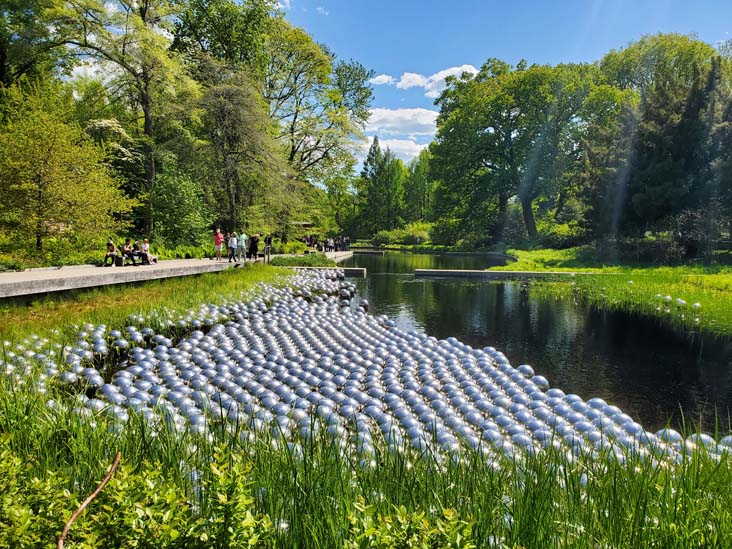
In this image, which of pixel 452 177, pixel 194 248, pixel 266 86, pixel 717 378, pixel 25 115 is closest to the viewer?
pixel 717 378

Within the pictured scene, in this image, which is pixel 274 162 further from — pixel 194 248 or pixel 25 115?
pixel 25 115

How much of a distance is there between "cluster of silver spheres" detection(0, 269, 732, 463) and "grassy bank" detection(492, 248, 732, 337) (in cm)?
688

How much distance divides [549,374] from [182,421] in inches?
230

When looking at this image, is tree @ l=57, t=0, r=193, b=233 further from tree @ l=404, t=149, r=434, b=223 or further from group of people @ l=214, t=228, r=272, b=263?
tree @ l=404, t=149, r=434, b=223

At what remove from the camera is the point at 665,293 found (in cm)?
1316

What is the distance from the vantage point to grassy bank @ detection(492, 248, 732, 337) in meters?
10.9

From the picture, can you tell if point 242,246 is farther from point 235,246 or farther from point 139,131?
point 139,131

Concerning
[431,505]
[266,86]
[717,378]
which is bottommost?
[717,378]

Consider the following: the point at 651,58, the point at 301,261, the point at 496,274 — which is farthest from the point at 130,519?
the point at 651,58

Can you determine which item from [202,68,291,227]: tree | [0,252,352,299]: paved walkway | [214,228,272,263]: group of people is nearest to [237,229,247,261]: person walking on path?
[214,228,272,263]: group of people

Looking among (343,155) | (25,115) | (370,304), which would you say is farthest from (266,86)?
(370,304)

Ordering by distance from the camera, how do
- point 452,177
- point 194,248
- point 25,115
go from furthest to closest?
point 452,177 < point 194,248 < point 25,115

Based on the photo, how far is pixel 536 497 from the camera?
221 centimetres

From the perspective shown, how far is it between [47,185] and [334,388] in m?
13.0
